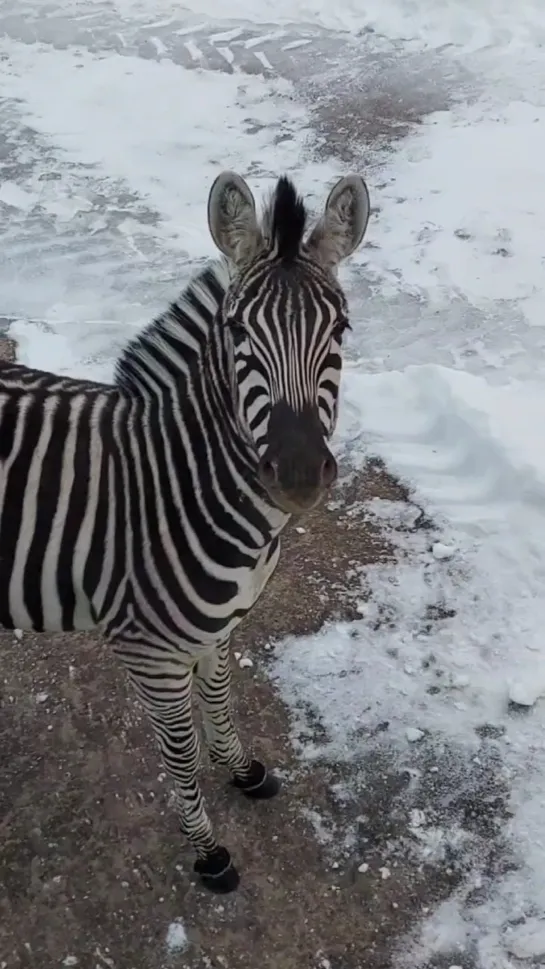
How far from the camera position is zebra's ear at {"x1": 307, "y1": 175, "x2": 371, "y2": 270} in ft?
7.82

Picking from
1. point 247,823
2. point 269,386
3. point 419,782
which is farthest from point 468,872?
point 269,386

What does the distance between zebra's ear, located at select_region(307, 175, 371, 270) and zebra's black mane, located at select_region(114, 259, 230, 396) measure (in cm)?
30

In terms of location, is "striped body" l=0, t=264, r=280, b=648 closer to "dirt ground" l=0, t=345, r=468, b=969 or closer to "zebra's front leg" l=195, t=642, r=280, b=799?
"zebra's front leg" l=195, t=642, r=280, b=799

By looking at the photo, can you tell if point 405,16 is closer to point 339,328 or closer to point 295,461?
point 339,328

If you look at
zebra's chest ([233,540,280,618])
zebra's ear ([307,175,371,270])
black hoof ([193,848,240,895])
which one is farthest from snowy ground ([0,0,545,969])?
zebra's ear ([307,175,371,270])

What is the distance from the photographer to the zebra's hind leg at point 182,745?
2.82m

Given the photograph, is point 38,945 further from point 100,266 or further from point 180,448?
point 100,266

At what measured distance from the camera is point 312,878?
322 centimetres

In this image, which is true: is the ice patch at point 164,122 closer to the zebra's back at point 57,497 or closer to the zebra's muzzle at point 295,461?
the zebra's back at point 57,497

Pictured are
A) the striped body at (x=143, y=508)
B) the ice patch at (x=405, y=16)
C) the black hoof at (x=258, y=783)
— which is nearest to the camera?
the striped body at (x=143, y=508)

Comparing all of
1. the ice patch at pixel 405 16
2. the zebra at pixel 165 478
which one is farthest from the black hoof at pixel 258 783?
the ice patch at pixel 405 16

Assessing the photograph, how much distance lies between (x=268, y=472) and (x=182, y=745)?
1291mm

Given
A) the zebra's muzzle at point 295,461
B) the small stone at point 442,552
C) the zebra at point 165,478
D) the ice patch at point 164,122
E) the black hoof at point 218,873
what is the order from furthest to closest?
the ice patch at point 164,122 → the small stone at point 442,552 → the black hoof at point 218,873 → the zebra at point 165,478 → the zebra's muzzle at point 295,461

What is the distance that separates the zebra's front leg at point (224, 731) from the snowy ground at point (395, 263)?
0.93ft
